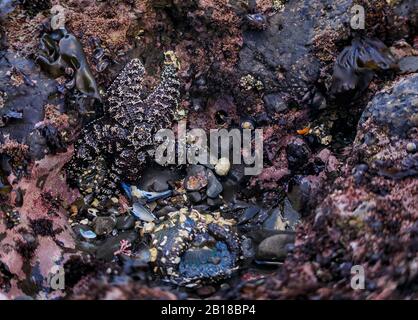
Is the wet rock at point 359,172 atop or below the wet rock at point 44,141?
below

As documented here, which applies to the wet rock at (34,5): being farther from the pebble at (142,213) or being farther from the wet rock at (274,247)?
the wet rock at (274,247)

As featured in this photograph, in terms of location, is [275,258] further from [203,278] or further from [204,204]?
[204,204]

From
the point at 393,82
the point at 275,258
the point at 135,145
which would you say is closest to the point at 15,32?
the point at 135,145

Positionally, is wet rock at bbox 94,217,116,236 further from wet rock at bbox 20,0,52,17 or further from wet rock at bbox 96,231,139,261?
wet rock at bbox 20,0,52,17

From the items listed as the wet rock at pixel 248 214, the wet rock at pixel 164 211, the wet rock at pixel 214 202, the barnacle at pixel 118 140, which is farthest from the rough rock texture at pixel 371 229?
the barnacle at pixel 118 140

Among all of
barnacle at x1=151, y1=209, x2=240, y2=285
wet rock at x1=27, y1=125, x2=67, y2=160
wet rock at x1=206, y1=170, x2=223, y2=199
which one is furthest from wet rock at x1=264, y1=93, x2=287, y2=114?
wet rock at x1=27, y1=125, x2=67, y2=160

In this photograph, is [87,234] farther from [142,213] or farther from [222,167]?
[222,167]

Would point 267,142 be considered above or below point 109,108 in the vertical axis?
below
